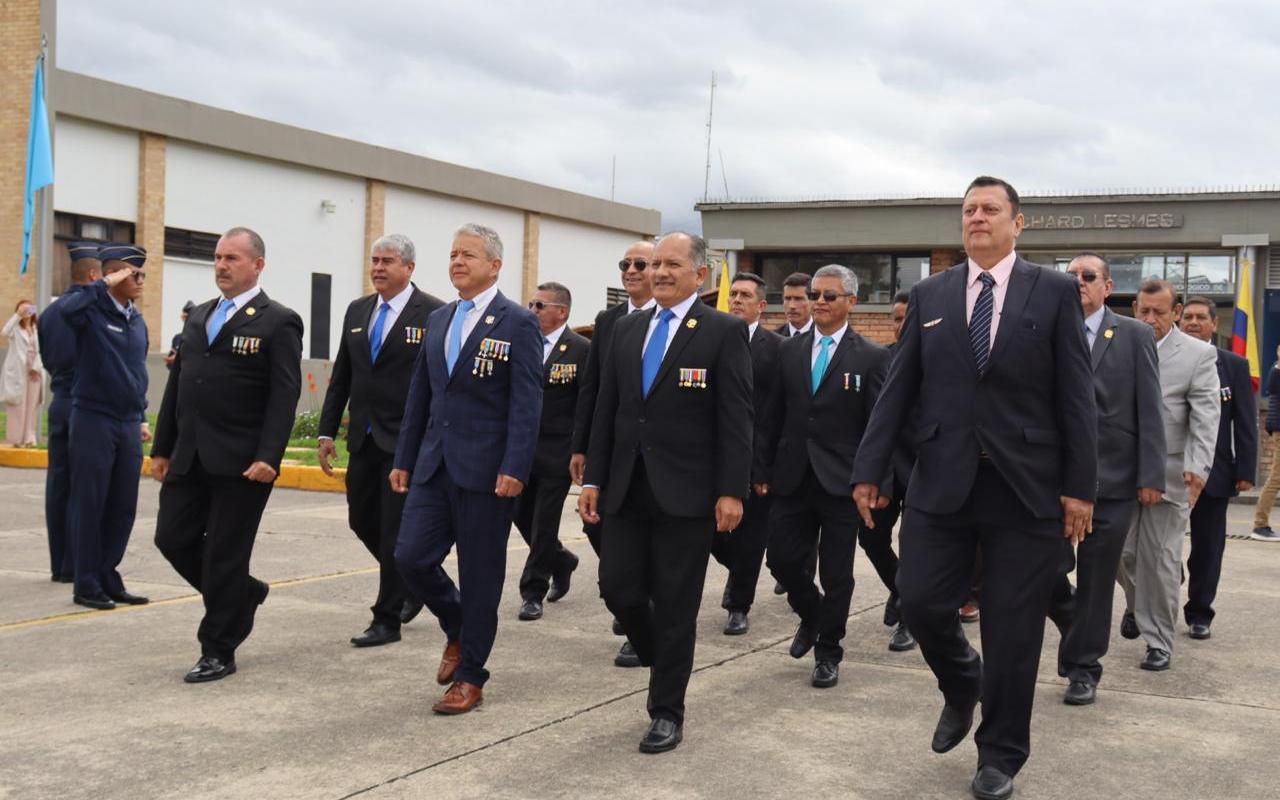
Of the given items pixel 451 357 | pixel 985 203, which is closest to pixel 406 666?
pixel 451 357

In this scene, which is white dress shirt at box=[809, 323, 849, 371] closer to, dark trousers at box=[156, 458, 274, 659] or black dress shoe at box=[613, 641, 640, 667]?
black dress shoe at box=[613, 641, 640, 667]

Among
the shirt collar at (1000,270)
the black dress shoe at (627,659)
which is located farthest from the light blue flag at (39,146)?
the shirt collar at (1000,270)

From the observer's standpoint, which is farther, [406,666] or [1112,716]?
[406,666]

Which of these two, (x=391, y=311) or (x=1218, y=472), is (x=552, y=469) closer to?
(x=391, y=311)

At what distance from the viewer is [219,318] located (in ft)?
22.1

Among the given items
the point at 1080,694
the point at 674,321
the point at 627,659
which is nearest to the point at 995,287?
the point at 674,321

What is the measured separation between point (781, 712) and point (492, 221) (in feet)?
104

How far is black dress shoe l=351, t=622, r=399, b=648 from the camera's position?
7.14 metres

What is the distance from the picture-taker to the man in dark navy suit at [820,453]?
22.8 feet

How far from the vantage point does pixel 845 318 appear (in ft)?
24.4

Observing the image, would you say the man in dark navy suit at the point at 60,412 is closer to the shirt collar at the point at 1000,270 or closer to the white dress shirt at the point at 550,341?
the white dress shirt at the point at 550,341

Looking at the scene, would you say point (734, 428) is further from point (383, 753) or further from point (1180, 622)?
point (1180, 622)

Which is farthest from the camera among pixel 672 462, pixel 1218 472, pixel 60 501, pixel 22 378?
pixel 22 378

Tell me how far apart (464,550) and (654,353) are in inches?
48.0
